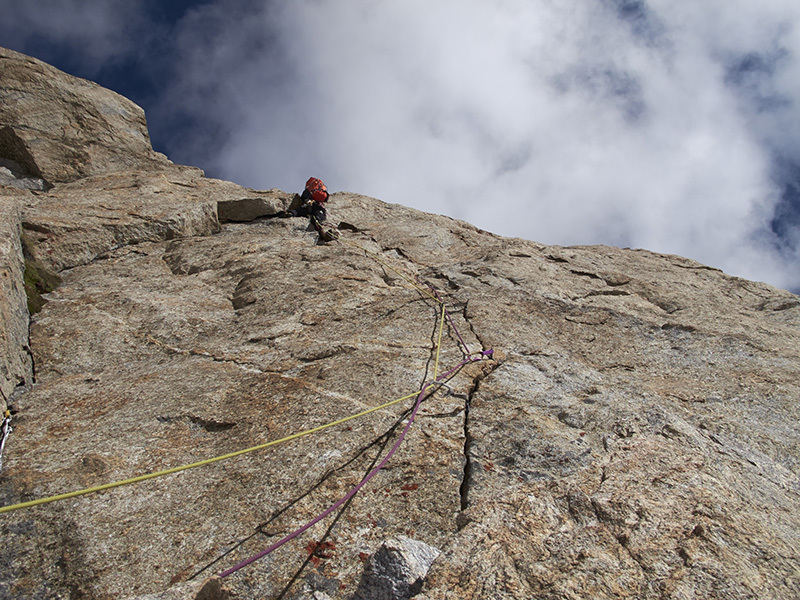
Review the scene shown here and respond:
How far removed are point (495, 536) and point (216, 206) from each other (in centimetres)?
952

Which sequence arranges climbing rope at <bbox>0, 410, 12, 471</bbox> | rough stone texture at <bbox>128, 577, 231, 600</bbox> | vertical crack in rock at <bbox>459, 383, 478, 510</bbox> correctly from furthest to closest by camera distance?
climbing rope at <bbox>0, 410, 12, 471</bbox> → vertical crack in rock at <bbox>459, 383, 478, 510</bbox> → rough stone texture at <bbox>128, 577, 231, 600</bbox>

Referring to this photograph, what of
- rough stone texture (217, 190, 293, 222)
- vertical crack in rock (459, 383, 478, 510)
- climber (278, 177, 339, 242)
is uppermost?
climber (278, 177, 339, 242)

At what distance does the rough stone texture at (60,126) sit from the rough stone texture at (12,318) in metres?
5.18

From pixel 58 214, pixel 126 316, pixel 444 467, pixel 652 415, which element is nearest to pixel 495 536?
pixel 444 467

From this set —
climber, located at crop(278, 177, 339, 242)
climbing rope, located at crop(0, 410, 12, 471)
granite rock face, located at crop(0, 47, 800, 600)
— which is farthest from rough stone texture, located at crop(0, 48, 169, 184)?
climbing rope, located at crop(0, 410, 12, 471)

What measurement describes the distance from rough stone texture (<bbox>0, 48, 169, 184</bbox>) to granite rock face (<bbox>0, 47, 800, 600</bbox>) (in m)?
3.37

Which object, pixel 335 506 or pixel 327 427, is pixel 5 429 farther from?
pixel 335 506

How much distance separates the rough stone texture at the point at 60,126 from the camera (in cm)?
1121

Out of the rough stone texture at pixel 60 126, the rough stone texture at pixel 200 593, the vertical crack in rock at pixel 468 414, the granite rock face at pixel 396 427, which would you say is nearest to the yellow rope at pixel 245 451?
the granite rock face at pixel 396 427

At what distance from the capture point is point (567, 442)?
4266 millimetres

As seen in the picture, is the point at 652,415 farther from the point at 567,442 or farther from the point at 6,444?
the point at 6,444

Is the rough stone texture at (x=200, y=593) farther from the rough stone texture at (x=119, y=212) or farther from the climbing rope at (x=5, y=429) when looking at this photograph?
the rough stone texture at (x=119, y=212)

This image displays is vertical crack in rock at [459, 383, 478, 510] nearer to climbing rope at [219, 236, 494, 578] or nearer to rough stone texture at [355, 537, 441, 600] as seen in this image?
climbing rope at [219, 236, 494, 578]

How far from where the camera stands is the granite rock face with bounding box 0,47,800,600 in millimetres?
3205
